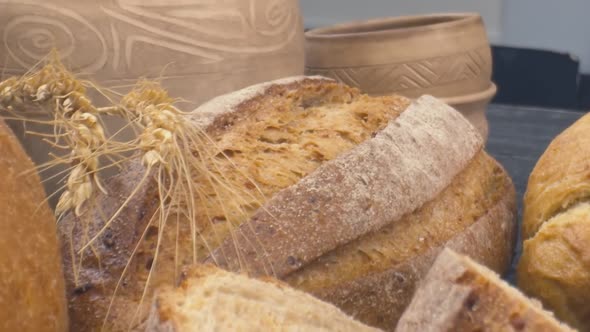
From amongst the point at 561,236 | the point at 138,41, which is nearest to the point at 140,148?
the point at 138,41

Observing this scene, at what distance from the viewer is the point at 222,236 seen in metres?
0.77

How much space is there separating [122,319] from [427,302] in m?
0.25

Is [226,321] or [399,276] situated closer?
[226,321]

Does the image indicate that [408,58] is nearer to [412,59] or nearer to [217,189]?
[412,59]

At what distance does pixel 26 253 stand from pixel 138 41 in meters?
0.34

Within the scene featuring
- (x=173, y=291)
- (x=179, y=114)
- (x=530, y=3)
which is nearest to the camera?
(x=173, y=291)

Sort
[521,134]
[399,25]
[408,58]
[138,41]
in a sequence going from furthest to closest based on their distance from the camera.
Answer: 1. [521,134]
2. [399,25]
3. [408,58]
4. [138,41]

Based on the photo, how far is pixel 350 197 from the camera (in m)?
0.79

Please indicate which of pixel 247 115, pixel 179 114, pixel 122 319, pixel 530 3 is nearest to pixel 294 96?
pixel 247 115

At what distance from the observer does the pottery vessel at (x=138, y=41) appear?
92 centimetres

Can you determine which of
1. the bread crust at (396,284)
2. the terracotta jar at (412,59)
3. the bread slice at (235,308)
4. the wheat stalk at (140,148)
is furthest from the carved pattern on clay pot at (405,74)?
the bread slice at (235,308)

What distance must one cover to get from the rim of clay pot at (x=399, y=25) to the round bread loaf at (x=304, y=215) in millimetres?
308

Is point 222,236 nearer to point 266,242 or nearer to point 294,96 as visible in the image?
point 266,242

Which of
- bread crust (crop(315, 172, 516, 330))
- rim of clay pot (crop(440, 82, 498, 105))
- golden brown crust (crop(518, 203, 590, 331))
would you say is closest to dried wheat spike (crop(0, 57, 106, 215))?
bread crust (crop(315, 172, 516, 330))
